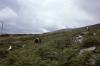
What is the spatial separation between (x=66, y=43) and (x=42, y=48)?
4119mm

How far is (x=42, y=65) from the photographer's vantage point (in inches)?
→ 988

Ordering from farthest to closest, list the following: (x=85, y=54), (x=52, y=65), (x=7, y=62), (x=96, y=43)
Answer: (x=96, y=43) < (x=7, y=62) < (x=85, y=54) < (x=52, y=65)

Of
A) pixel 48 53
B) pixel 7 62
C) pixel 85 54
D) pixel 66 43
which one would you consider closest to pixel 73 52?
pixel 85 54

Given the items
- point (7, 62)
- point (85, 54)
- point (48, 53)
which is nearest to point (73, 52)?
point (85, 54)

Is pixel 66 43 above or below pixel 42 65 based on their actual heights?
above

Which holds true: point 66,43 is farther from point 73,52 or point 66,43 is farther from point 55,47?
point 73,52

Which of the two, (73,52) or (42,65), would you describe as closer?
(42,65)

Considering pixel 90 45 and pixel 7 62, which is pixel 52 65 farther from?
pixel 90 45

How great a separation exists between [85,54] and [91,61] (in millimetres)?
→ 1075

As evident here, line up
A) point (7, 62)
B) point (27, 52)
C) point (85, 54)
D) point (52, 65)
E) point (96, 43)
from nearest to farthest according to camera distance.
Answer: point (52, 65) → point (85, 54) → point (7, 62) → point (27, 52) → point (96, 43)

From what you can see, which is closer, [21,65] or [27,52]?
[21,65]

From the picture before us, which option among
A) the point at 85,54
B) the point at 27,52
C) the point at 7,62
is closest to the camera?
the point at 85,54

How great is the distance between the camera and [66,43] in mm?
33594

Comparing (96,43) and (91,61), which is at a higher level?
(96,43)
